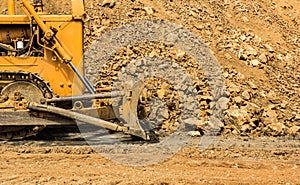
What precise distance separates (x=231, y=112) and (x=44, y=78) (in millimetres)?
4189

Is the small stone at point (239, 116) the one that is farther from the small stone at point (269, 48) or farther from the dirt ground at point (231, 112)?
the small stone at point (269, 48)

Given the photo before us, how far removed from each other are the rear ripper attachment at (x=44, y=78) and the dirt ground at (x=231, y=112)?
0.51 m

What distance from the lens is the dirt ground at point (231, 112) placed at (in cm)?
775

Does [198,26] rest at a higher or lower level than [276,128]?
higher

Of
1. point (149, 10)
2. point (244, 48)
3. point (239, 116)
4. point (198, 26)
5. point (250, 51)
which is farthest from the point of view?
point (149, 10)

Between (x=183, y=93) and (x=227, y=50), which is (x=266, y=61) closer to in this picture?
(x=227, y=50)

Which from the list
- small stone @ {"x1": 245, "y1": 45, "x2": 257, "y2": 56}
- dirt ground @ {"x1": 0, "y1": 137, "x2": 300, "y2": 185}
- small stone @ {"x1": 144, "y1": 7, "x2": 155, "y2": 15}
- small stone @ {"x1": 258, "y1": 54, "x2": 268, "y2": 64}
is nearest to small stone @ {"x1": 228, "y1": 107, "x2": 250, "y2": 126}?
dirt ground @ {"x1": 0, "y1": 137, "x2": 300, "y2": 185}

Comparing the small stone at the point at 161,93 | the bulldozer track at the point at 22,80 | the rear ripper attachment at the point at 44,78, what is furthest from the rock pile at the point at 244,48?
the bulldozer track at the point at 22,80

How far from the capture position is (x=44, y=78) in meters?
10.4

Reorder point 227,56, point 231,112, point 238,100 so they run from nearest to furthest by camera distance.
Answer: point 231,112
point 238,100
point 227,56

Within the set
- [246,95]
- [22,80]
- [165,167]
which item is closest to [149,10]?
[246,95]

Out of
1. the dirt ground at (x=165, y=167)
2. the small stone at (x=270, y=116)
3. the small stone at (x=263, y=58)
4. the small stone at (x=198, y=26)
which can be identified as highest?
the small stone at (x=198, y=26)

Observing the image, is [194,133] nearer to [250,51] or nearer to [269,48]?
[250,51]

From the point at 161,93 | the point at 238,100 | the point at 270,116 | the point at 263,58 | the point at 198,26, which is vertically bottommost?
the point at 270,116
